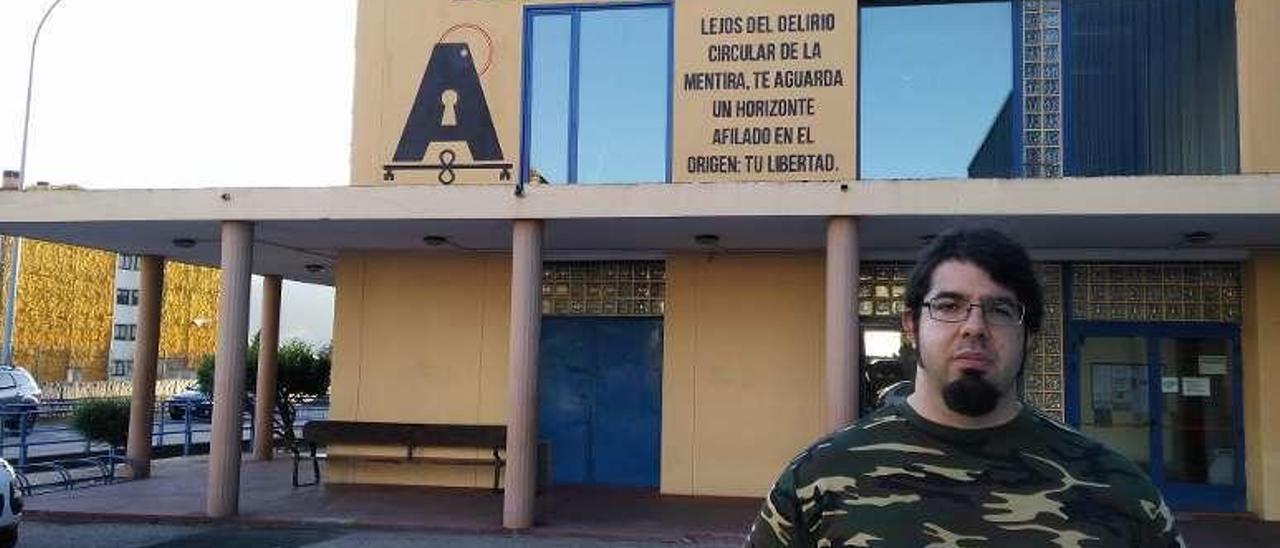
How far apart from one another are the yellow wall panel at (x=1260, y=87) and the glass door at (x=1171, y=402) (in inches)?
71.9

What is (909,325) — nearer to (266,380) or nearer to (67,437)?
(266,380)

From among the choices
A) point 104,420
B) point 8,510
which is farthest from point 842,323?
point 104,420

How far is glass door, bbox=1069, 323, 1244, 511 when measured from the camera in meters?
11.3

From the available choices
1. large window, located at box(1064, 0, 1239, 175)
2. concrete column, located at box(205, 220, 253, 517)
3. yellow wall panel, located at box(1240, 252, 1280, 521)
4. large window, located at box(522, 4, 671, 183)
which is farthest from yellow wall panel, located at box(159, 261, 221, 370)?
yellow wall panel, located at box(1240, 252, 1280, 521)

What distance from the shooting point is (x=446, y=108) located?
1232cm

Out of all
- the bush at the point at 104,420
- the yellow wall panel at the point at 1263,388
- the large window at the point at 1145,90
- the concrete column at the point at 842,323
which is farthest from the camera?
the bush at the point at 104,420

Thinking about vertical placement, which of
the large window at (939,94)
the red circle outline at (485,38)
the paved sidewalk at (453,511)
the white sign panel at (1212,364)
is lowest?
the paved sidewalk at (453,511)

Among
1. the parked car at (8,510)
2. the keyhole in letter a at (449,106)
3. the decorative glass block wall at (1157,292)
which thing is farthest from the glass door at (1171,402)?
the parked car at (8,510)

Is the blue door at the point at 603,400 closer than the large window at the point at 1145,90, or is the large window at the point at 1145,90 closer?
the large window at the point at 1145,90

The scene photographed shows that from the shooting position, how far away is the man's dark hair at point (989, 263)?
1.97 m

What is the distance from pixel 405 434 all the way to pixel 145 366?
369cm

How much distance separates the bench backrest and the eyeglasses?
10.5 meters

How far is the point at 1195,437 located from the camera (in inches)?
449

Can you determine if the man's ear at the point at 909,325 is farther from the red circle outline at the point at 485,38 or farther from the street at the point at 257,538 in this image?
the red circle outline at the point at 485,38
